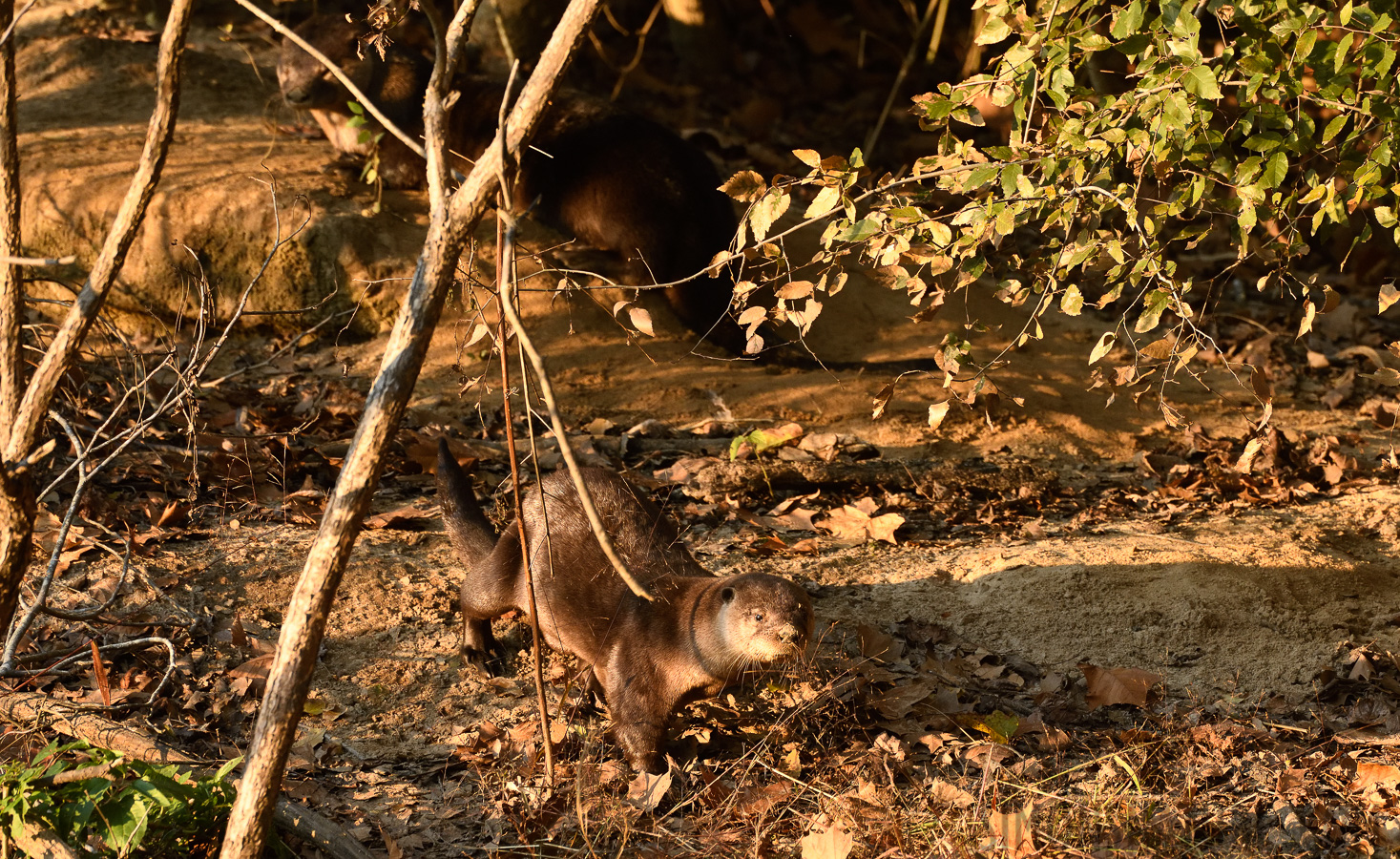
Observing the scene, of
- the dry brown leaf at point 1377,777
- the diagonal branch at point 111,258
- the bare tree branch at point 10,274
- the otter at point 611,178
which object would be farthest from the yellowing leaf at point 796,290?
the otter at point 611,178

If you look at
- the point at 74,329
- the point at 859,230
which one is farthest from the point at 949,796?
the point at 74,329

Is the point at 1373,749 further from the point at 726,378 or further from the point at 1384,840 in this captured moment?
the point at 726,378

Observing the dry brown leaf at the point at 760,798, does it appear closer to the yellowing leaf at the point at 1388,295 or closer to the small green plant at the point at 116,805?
the small green plant at the point at 116,805

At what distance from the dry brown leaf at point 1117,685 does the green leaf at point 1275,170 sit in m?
1.31

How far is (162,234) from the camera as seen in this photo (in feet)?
18.2

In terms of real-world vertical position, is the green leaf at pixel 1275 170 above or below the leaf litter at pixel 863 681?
above

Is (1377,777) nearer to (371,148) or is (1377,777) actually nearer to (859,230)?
(859,230)

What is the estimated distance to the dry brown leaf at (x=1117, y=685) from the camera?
303cm

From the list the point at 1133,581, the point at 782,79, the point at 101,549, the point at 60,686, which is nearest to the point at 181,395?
the point at 60,686

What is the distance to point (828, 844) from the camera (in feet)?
7.79

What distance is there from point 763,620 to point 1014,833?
2.48 ft

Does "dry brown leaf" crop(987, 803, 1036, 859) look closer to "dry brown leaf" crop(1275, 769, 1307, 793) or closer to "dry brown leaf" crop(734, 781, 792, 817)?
"dry brown leaf" crop(734, 781, 792, 817)

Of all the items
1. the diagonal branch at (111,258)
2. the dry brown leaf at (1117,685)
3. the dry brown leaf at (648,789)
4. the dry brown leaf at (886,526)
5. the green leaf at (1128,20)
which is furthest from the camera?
the dry brown leaf at (886,526)

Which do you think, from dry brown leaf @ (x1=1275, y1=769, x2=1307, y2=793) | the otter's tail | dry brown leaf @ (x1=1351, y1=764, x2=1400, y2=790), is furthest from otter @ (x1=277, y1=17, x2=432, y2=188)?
dry brown leaf @ (x1=1351, y1=764, x2=1400, y2=790)
